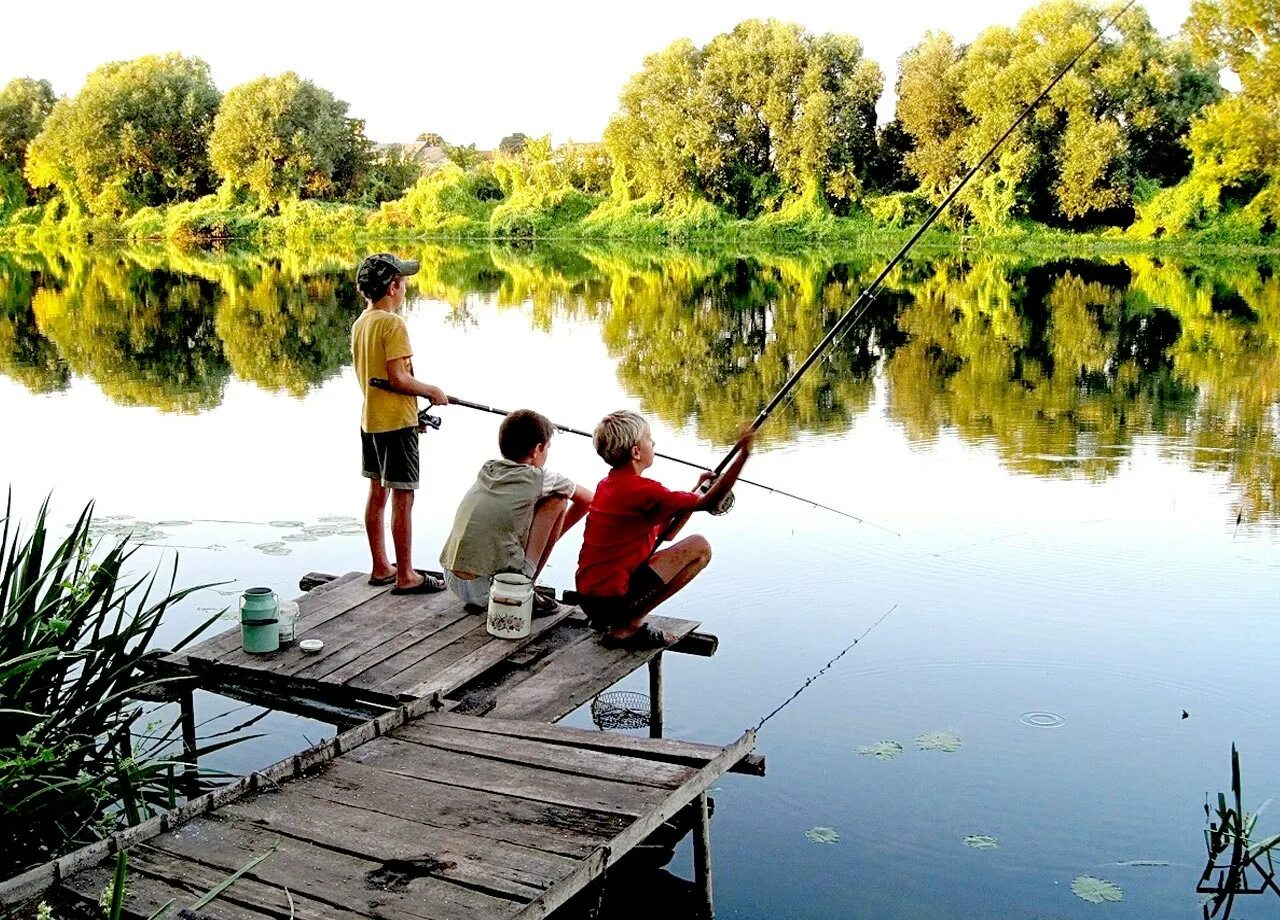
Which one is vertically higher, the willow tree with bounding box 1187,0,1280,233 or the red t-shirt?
the willow tree with bounding box 1187,0,1280,233

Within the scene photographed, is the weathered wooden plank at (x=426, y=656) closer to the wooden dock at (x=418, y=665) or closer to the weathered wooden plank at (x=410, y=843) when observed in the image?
the wooden dock at (x=418, y=665)

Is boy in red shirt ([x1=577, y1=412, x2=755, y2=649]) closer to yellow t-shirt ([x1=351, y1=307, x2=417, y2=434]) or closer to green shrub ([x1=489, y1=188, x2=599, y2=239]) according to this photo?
yellow t-shirt ([x1=351, y1=307, x2=417, y2=434])

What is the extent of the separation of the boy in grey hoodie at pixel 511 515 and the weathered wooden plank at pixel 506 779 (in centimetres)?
137

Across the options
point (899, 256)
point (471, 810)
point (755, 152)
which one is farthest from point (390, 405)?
point (755, 152)

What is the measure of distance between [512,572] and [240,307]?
772 inches

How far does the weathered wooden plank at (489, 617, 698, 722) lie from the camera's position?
15.6 feet

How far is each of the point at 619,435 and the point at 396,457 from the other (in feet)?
4.30

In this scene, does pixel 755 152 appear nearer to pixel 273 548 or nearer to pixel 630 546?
pixel 273 548

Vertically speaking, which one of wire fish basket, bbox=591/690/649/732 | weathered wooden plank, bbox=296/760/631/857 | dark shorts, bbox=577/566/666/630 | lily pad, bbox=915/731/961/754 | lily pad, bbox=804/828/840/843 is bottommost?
lily pad, bbox=804/828/840/843

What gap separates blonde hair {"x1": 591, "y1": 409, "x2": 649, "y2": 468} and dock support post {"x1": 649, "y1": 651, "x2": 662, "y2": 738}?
0.87m

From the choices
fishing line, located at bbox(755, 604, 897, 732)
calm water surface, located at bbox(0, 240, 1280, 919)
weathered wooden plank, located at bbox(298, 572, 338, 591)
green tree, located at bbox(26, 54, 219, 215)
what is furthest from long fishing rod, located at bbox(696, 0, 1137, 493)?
green tree, located at bbox(26, 54, 219, 215)

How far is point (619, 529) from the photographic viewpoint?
206 inches

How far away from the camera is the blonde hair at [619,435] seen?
5.05 meters

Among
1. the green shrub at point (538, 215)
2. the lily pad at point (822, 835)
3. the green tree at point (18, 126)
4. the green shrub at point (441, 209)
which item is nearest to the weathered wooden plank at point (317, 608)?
the lily pad at point (822, 835)
